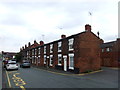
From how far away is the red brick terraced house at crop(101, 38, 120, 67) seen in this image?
30391 mm

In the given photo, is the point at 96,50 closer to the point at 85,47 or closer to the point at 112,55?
the point at 85,47

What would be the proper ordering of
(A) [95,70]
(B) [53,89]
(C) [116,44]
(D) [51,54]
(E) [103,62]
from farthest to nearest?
(E) [103,62] → (C) [116,44] → (D) [51,54] → (A) [95,70] → (B) [53,89]

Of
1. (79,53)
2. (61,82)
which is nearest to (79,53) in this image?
(79,53)

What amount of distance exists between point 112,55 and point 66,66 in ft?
48.7

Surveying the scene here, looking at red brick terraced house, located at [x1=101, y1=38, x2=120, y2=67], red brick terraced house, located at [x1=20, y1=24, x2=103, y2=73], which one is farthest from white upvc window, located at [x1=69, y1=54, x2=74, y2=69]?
red brick terraced house, located at [x1=101, y1=38, x2=120, y2=67]

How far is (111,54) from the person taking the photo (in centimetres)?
3178

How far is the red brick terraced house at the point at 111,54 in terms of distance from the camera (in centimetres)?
3039

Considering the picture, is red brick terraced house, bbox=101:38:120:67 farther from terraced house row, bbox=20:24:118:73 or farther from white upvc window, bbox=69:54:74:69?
white upvc window, bbox=69:54:74:69

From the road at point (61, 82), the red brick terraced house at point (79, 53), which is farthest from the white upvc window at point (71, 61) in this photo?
the road at point (61, 82)

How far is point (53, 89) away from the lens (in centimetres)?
911

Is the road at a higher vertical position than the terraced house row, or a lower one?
lower

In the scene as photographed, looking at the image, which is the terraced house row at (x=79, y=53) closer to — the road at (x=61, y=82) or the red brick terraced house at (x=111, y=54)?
the road at (x=61, y=82)

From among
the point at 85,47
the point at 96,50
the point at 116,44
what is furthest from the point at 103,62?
the point at 85,47

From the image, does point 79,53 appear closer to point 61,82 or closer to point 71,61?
point 71,61
